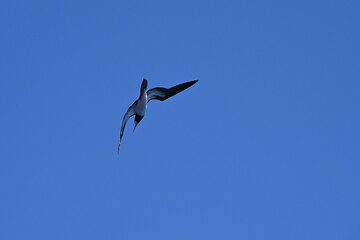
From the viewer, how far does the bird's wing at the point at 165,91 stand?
775 inches

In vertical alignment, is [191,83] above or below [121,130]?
above

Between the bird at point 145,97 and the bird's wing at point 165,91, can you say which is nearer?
the bird at point 145,97

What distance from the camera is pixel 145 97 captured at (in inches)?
756

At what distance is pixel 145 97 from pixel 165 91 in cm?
118

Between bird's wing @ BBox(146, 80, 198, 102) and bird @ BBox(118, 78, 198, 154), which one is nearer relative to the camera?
bird @ BBox(118, 78, 198, 154)

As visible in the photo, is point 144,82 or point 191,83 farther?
point 191,83

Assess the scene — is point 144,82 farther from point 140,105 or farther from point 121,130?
point 121,130

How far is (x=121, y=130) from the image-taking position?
761 inches

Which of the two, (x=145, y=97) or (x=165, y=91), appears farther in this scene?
(x=165, y=91)

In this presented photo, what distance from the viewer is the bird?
756 inches

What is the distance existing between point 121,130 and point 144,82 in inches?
98.1

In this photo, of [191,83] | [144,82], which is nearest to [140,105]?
[144,82]

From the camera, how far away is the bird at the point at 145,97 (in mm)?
19211

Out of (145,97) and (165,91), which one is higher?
(165,91)
